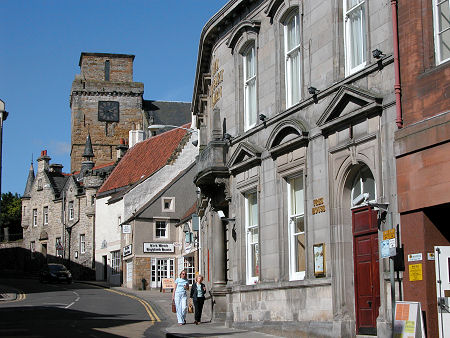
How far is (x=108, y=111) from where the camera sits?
9788 cm

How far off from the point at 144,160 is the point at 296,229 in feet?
143

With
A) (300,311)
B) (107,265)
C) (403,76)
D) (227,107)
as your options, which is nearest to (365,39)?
→ (403,76)

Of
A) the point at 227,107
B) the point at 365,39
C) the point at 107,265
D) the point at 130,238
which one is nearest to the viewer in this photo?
the point at 365,39

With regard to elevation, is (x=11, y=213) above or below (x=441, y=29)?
above

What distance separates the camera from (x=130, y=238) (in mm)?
53500

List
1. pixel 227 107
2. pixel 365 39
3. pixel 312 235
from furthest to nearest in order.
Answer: pixel 227 107 → pixel 312 235 → pixel 365 39

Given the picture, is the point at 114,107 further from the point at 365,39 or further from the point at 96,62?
the point at 365,39

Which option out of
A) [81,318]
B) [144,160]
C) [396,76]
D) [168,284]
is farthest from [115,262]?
[396,76]

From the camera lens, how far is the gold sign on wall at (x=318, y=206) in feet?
56.4

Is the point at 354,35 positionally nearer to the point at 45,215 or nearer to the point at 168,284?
the point at 168,284

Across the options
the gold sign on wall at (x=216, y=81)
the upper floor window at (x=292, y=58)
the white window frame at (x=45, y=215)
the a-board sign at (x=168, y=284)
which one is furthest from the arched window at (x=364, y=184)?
the white window frame at (x=45, y=215)

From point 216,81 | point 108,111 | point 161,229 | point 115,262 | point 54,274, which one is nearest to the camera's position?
point 216,81

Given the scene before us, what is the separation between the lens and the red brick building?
524 inches

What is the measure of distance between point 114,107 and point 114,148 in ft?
17.0
